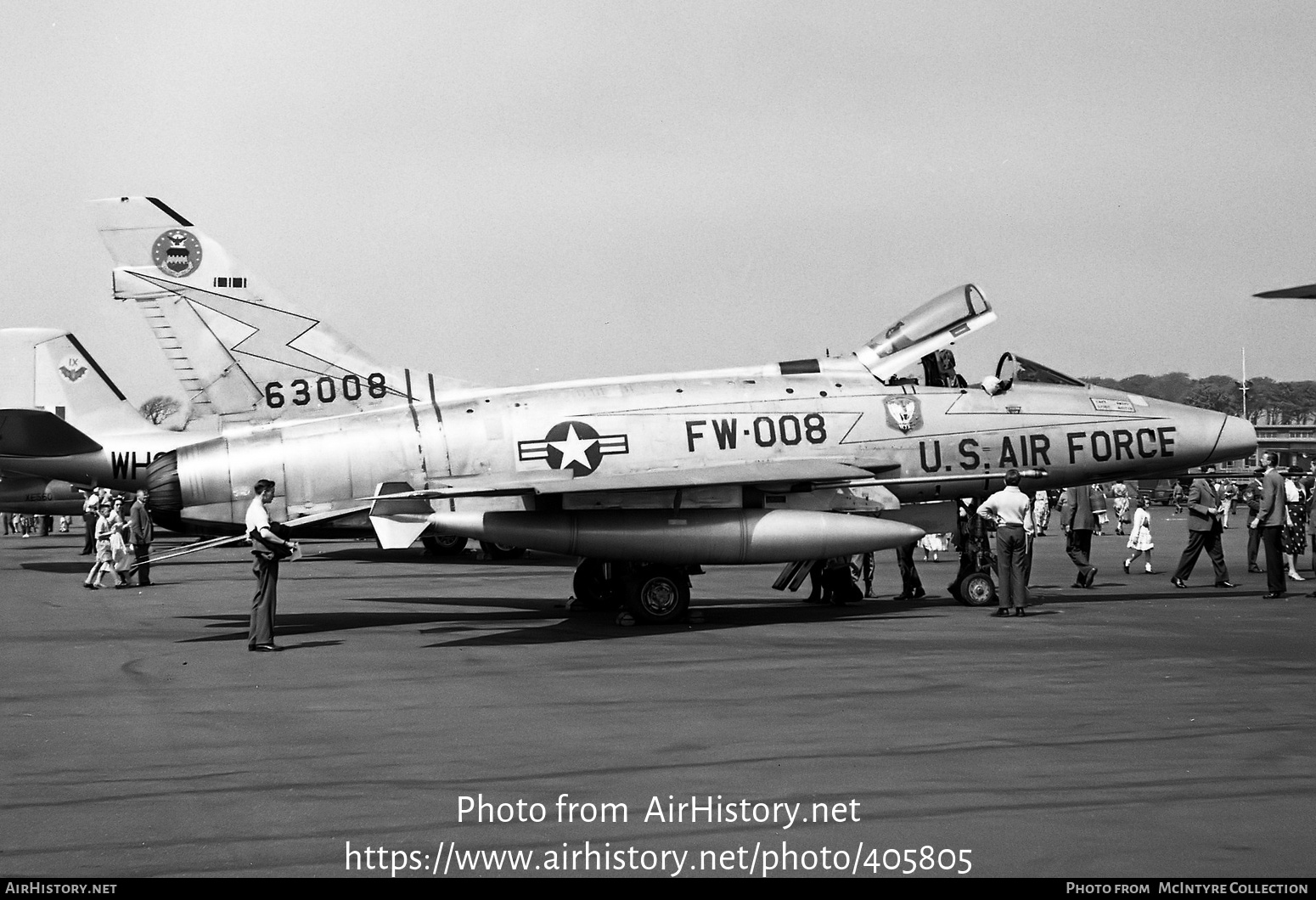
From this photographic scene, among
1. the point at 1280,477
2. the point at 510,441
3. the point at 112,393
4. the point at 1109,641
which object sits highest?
the point at 112,393

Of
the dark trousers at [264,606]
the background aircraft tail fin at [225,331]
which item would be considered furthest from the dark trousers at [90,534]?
the dark trousers at [264,606]

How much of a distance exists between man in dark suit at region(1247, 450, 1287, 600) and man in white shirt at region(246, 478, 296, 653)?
12.7m

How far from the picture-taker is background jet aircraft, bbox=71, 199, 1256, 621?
1417 cm

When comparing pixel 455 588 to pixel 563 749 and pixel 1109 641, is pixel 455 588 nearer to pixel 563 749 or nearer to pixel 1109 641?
pixel 1109 641

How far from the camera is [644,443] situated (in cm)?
1540

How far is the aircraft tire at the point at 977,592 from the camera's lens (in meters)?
16.2

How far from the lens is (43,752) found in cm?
796

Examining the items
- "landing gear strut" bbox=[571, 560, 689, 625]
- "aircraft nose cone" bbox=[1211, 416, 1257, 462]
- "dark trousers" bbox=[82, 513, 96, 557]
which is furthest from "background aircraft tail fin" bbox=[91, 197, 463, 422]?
"dark trousers" bbox=[82, 513, 96, 557]

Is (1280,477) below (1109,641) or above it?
above

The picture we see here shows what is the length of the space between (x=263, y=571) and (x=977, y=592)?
29.4 feet

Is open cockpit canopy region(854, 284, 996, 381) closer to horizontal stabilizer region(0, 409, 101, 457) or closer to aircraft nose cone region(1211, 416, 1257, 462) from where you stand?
aircraft nose cone region(1211, 416, 1257, 462)

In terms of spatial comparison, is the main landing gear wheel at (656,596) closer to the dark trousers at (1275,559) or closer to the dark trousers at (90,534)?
the dark trousers at (1275,559)

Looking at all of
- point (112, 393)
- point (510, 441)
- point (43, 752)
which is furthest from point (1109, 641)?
point (112, 393)
